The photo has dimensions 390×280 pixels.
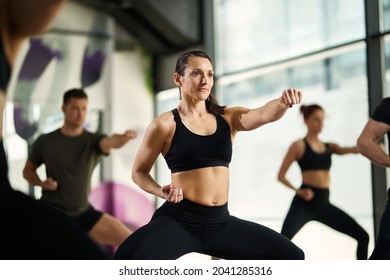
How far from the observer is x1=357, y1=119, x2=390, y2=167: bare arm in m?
2.07

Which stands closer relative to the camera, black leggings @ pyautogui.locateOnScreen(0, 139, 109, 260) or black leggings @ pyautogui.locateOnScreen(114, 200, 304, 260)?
black leggings @ pyautogui.locateOnScreen(0, 139, 109, 260)

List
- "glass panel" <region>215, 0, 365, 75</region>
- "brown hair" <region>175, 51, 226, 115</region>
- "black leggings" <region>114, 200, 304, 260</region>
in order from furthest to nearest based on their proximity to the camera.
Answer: "glass panel" <region>215, 0, 365, 75</region> < "brown hair" <region>175, 51, 226, 115</region> < "black leggings" <region>114, 200, 304, 260</region>

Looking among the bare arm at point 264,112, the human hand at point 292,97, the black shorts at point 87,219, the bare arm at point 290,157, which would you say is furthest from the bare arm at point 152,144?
the bare arm at point 290,157

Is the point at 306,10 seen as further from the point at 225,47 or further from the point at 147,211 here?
the point at 147,211

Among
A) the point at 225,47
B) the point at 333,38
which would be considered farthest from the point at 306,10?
the point at 225,47

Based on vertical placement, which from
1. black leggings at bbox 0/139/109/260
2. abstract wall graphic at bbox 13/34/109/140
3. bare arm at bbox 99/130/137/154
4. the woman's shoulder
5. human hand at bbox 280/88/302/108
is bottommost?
black leggings at bbox 0/139/109/260

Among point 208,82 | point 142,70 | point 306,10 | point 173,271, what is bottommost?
point 173,271

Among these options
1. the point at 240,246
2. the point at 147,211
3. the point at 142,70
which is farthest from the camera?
the point at 147,211

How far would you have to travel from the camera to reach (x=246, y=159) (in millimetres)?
Answer: 3600

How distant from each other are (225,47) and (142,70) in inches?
18.5

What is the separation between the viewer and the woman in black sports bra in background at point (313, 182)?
2707mm

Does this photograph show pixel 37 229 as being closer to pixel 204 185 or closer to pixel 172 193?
pixel 172 193

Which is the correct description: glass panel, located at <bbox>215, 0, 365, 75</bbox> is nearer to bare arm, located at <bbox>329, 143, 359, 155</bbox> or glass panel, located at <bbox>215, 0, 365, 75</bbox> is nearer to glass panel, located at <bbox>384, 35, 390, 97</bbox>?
glass panel, located at <bbox>384, 35, 390, 97</bbox>

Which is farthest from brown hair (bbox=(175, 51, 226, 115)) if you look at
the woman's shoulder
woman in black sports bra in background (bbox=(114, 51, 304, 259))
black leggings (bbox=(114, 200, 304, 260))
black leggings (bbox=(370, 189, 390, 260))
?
black leggings (bbox=(370, 189, 390, 260))
